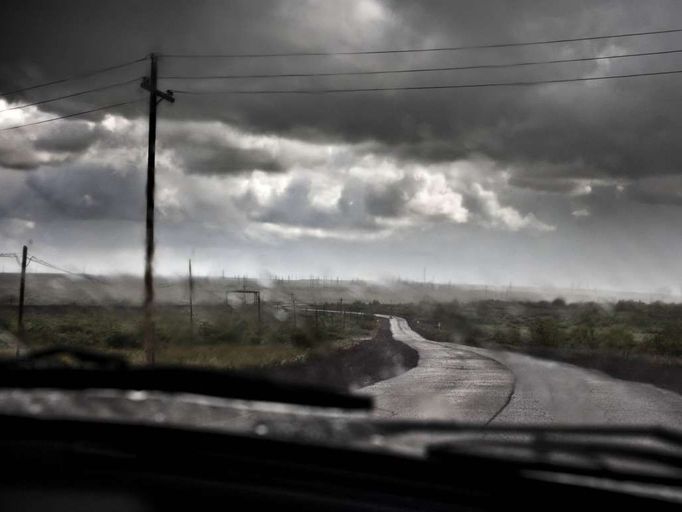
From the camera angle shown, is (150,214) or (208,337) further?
(150,214)

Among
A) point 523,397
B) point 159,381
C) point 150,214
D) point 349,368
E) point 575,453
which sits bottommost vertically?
point 523,397

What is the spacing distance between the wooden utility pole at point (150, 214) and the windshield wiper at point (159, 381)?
1605cm

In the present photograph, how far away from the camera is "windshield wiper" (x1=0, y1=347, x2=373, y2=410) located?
188cm

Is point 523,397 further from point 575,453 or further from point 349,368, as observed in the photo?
point 575,453

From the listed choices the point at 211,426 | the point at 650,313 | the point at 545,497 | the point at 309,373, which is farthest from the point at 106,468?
the point at 650,313

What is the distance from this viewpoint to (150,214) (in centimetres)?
1797

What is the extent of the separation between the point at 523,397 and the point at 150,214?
36.6 feet

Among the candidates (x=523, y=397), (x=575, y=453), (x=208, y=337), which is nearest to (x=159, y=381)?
(x=575, y=453)

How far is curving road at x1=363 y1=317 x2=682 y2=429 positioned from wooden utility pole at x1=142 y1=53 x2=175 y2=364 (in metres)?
6.64

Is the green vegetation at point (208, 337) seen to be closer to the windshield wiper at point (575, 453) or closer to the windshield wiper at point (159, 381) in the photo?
the windshield wiper at point (159, 381)

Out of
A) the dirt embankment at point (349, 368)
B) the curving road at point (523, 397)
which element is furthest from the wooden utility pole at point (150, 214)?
the curving road at point (523, 397)

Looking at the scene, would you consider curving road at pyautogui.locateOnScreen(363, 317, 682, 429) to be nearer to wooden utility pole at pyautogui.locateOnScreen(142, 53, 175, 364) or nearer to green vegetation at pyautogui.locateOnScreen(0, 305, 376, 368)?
green vegetation at pyautogui.locateOnScreen(0, 305, 376, 368)

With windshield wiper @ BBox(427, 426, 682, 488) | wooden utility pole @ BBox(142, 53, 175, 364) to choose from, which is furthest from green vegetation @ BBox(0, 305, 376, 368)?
windshield wiper @ BBox(427, 426, 682, 488)

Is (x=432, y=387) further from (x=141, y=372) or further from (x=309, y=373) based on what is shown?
(x=141, y=372)
